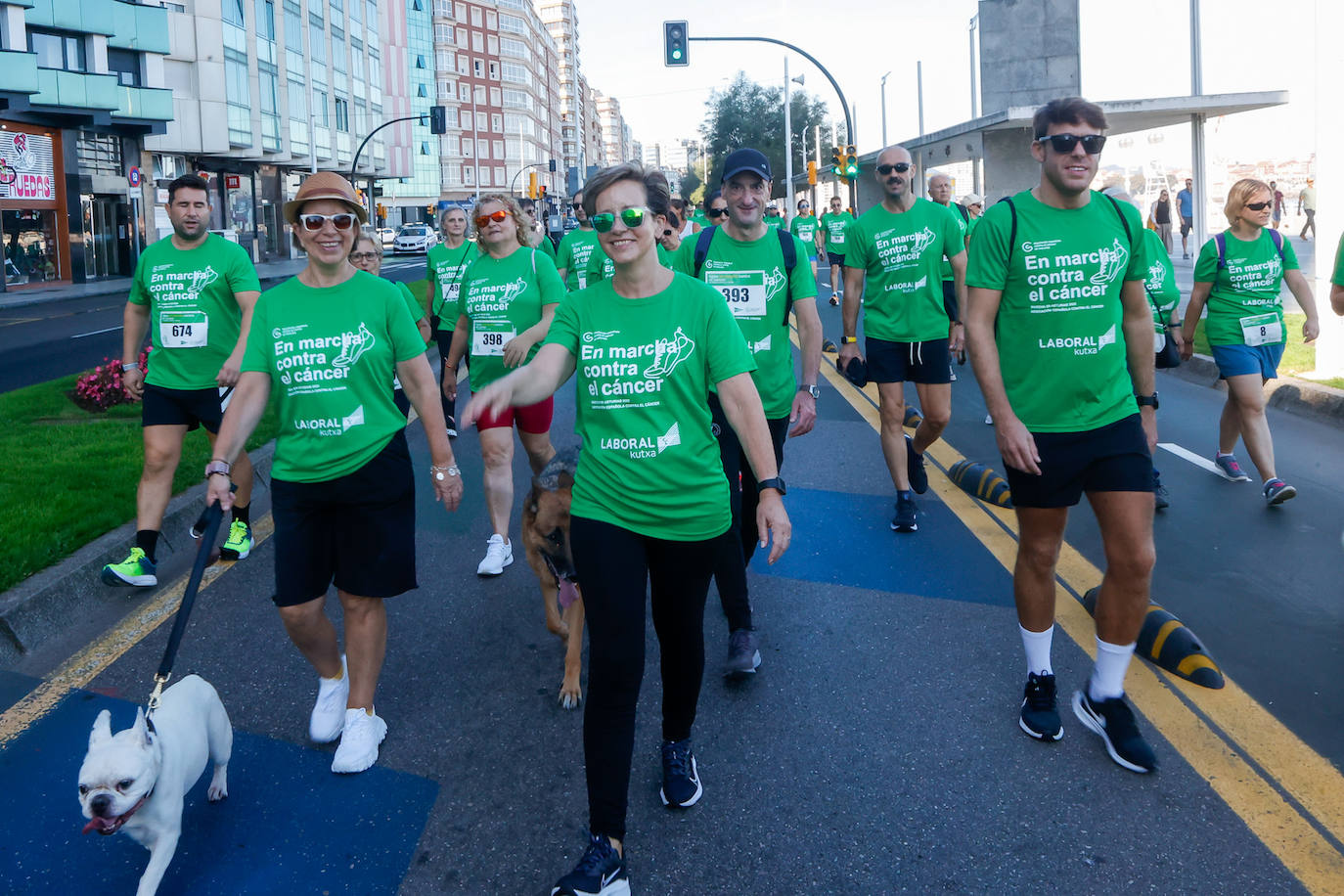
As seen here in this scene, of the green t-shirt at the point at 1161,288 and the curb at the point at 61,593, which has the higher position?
the green t-shirt at the point at 1161,288

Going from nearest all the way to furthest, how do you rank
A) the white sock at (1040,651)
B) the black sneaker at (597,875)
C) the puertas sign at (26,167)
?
1. the black sneaker at (597,875)
2. the white sock at (1040,651)
3. the puertas sign at (26,167)

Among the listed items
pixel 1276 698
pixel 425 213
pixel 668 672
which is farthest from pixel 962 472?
pixel 425 213

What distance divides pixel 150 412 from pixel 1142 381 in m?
4.66

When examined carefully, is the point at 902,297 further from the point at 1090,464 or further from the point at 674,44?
the point at 674,44

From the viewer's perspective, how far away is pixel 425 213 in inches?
4304

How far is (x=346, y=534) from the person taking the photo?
3773 millimetres

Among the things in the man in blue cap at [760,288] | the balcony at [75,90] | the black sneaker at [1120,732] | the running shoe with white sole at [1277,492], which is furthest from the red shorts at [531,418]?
the balcony at [75,90]

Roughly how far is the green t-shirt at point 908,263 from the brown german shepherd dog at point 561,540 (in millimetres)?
2875

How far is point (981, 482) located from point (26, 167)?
36.3 m

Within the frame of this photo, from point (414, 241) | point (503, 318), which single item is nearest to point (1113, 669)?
point (503, 318)

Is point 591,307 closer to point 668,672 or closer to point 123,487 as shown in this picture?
point 668,672

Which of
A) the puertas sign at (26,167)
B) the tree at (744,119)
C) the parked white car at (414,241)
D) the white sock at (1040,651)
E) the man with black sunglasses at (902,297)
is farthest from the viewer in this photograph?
the tree at (744,119)

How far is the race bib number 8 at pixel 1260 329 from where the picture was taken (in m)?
6.84

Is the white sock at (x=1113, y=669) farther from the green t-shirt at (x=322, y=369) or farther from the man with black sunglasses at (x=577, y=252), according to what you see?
the man with black sunglasses at (x=577, y=252)
